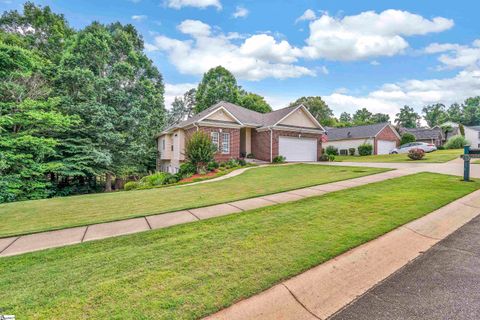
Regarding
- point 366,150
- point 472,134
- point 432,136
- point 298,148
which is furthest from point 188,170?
point 472,134

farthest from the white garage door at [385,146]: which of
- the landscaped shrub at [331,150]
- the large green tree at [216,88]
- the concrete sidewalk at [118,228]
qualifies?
the concrete sidewalk at [118,228]

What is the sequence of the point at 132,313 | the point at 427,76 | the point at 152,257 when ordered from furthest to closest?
the point at 427,76, the point at 152,257, the point at 132,313

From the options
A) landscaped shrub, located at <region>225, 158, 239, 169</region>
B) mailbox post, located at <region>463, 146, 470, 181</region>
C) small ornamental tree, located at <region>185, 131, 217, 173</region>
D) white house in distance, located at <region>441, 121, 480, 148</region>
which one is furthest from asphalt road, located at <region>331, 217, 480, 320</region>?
white house in distance, located at <region>441, 121, 480, 148</region>

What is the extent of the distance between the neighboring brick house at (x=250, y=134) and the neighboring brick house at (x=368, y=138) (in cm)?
1336

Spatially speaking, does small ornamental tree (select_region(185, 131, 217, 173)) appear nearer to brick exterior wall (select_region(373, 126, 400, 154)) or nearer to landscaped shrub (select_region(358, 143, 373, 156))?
landscaped shrub (select_region(358, 143, 373, 156))

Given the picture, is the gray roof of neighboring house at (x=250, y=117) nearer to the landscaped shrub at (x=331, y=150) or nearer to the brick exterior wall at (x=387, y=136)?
the landscaped shrub at (x=331, y=150)

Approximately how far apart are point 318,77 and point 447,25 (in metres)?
10.7

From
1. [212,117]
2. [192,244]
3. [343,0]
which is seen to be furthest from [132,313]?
[212,117]

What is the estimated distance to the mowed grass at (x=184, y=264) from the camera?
240cm

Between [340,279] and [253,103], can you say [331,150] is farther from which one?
[340,279]

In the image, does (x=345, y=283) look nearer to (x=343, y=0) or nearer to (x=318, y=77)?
(x=343, y=0)

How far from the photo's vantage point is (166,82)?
30562 mm

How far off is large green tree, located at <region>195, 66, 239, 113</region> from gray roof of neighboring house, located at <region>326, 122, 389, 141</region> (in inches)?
653

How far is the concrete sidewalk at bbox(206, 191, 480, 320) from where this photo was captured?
2.45 metres
